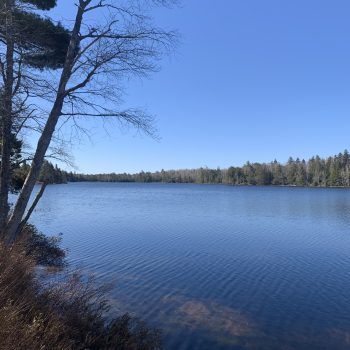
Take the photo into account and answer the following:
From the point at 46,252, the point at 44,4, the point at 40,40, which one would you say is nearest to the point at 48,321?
the point at 40,40

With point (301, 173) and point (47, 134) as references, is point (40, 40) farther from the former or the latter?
point (301, 173)

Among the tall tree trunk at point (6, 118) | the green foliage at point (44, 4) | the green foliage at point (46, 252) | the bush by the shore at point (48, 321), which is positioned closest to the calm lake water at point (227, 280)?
the green foliage at point (46, 252)

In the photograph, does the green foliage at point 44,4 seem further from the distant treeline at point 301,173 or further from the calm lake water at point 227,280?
the distant treeline at point 301,173

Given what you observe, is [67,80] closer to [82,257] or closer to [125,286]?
[125,286]

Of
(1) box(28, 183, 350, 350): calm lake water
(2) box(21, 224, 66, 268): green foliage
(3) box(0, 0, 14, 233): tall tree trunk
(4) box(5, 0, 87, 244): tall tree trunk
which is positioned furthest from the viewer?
(2) box(21, 224, 66, 268): green foliage

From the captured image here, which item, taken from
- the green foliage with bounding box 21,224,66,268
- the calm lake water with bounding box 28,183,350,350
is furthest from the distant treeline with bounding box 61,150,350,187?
the green foliage with bounding box 21,224,66,268

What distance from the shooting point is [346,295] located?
49.7ft

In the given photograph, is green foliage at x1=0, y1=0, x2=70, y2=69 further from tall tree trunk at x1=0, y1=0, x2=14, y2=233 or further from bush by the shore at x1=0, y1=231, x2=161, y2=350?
bush by the shore at x1=0, y1=231, x2=161, y2=350

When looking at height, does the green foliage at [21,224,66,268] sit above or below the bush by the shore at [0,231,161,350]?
below

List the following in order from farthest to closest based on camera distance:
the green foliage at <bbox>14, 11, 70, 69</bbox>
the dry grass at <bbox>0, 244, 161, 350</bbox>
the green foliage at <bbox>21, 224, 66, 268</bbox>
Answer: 1. the green foliage at <bbox>21, 224, 66, 268</bbox>
2. the green foliage at <bbox>14, 11, 70, 69</bbox>
3. the dry grass at <bbox>0, 244, 161, 350</bbox>

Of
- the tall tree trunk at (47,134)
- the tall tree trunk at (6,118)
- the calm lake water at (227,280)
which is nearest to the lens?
the tall tree trunk at (6,118)

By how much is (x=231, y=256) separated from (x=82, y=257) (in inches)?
331

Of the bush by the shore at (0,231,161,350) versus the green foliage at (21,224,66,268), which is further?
the green foliage at (21,224,66,268)

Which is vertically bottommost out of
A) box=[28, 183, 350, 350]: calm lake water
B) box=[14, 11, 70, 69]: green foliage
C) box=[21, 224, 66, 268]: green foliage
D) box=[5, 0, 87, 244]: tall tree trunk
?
box=[28, 183, 350, 350]: calm lake water
